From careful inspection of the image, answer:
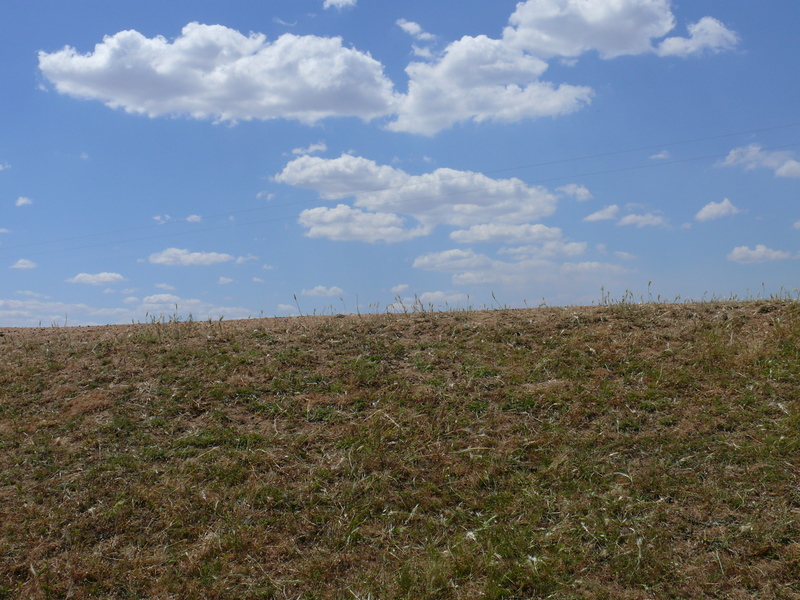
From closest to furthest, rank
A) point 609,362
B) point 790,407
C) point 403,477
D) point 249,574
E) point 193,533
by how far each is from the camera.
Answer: point 249,574
point 193,533
point 403,477
point 790,407
point 609,362

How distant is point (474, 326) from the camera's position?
424 inches

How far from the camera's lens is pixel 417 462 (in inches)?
297

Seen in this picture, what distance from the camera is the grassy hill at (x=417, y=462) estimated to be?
243 inches

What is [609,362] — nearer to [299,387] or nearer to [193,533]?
[299,387]

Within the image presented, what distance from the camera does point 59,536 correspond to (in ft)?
22.9

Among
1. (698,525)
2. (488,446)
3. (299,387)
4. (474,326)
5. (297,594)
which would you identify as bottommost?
(297,594)

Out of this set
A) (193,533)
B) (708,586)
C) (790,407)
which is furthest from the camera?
(790,407)

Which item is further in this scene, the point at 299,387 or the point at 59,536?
the point at 299,387

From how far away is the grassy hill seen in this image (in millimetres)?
6172

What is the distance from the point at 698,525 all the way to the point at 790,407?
2725 mm

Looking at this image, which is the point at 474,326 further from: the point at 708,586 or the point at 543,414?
the point at 708,586

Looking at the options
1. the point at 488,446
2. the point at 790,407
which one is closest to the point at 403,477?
the point at 488,446

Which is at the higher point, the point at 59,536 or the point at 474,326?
the point at 474,326

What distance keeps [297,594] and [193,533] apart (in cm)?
150
